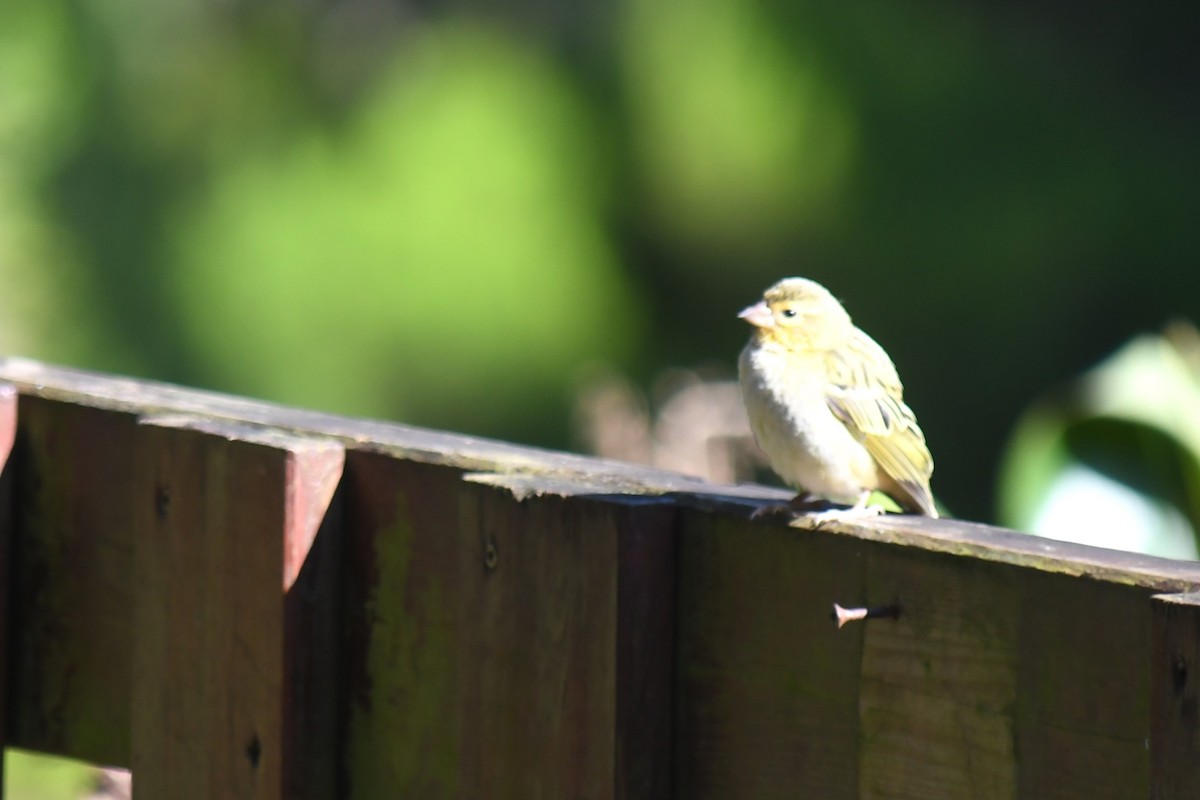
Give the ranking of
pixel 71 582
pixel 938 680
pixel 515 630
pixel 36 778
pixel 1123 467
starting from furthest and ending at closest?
pixel 36 778 < pixel 1123 467 < pixel 71 582 < pixel 515 630 < pixel 938 680

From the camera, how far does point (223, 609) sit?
198cm

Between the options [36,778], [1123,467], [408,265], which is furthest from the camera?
[408,265]

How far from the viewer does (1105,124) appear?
6.99m

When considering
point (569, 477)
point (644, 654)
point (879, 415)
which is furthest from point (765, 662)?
point (879, 415)

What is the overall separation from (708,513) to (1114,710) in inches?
18.9

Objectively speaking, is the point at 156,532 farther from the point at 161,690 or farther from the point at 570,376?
the point at 570,376

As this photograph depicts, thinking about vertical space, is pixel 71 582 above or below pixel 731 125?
below

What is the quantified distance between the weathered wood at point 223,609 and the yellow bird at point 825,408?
0.90 m

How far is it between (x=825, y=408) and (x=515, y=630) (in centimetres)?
108

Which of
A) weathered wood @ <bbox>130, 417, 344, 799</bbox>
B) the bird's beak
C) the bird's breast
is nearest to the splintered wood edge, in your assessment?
weathered wood @ <bbox>130, 417, 344, 799</bbox>

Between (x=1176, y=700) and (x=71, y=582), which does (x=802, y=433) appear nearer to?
(x=71, y=582)

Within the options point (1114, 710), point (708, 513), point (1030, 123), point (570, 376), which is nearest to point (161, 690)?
point (708, 513)

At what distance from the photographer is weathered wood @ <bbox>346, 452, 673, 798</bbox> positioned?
64.6 inches

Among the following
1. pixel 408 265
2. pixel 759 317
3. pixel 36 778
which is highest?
pixel 408 265
